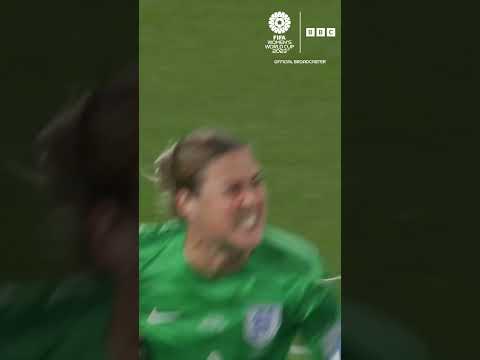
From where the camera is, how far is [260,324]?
3.01m

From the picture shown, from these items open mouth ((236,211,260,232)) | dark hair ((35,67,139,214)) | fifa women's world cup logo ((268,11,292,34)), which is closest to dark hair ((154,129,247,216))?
dark hair ((35,67,139,214))

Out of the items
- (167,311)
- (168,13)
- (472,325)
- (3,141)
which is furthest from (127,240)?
(472,325)

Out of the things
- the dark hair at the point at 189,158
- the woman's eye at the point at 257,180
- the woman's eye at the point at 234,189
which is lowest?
the woman's eye at the point at 234,189

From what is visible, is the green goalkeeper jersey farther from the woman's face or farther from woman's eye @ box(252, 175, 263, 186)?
woman's eye @ box(252, 175, 263, 186)

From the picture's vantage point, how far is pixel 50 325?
2.99 m

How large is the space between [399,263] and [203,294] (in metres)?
1.05

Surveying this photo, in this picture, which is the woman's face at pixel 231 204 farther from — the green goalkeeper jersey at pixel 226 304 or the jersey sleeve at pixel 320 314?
the jersey sleeve at pixel 320 314

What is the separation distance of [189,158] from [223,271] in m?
0.62

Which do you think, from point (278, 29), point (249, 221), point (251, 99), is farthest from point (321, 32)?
point (249, 221)

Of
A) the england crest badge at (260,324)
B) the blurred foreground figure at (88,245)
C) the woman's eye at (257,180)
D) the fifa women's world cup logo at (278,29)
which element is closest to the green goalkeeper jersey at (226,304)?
Answer: the england crest badge at (260,324)

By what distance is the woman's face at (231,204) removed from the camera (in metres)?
3.02

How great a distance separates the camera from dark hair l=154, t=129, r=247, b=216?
3014mm

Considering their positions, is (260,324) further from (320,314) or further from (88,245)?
(88,245)

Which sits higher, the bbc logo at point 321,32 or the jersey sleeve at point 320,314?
the bbc logo at point 321,32
